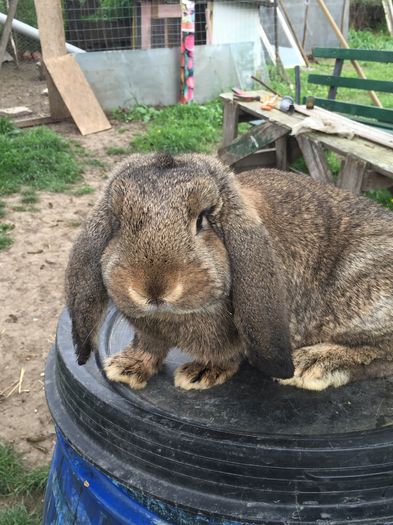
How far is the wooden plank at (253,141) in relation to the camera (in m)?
4.98

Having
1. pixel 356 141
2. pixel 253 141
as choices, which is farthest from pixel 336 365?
pixel 253 141

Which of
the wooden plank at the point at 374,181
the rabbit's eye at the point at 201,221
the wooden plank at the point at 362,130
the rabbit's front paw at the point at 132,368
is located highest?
the rabbit's eye at the point at 201,221

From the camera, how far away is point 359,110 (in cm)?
579

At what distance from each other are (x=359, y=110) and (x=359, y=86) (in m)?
0.40

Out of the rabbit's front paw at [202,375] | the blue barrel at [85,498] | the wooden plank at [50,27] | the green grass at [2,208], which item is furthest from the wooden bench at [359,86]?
the blue barrel at [85,498]

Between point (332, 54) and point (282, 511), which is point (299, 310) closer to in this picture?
point (282, 511)

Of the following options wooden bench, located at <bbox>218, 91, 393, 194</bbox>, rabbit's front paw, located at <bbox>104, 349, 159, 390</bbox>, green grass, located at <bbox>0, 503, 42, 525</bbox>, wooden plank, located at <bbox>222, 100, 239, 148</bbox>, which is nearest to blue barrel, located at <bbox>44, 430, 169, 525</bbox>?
rabbit's front paw, located at <bbox>104, 349, 159, 390</bbox>

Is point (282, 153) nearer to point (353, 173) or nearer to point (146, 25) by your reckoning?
point (353, 173)

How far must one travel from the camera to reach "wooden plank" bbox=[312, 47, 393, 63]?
19.4 feet

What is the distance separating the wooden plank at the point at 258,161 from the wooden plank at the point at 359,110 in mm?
888

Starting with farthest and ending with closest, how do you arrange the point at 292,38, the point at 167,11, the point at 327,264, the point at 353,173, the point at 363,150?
the point at 292,38, the point at 167,11, the point at 363,150, the point at 353,173, the point at 327,264

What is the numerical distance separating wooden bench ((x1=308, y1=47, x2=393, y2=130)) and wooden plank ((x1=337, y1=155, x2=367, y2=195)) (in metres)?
1.56

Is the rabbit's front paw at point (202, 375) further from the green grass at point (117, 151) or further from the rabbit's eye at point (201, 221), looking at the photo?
the green grass at point (117, 151)

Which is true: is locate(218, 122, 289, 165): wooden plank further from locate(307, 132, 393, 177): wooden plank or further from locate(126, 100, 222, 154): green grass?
locate(126, 100, 222, 154): green grass
